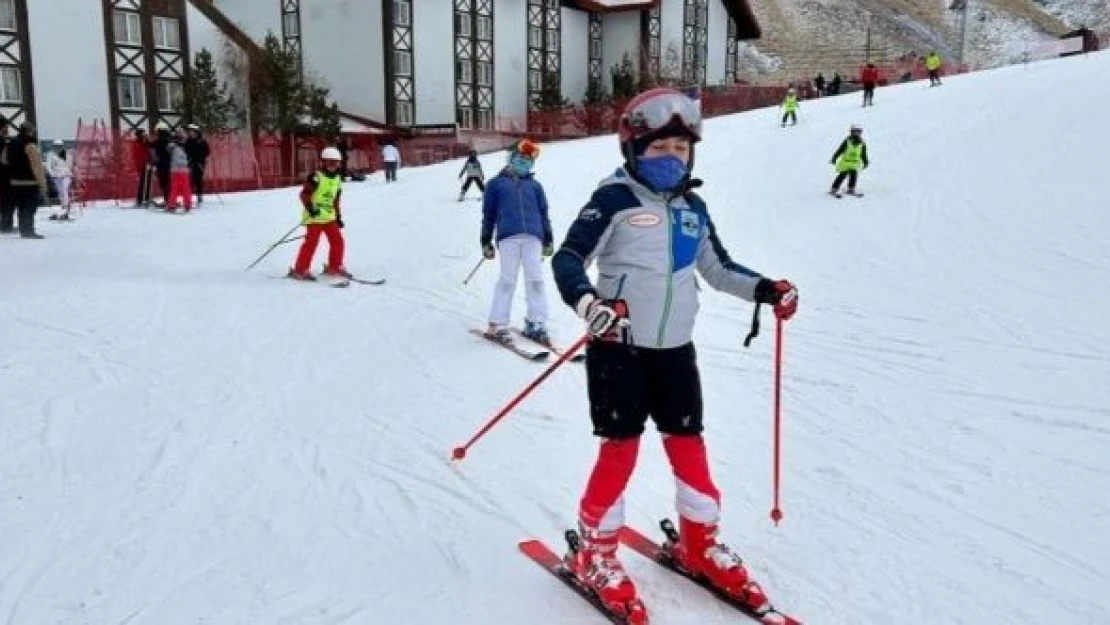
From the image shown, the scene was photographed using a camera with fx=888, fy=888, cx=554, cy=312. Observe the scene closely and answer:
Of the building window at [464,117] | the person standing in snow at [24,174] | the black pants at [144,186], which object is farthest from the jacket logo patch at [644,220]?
the building window at [464,117]

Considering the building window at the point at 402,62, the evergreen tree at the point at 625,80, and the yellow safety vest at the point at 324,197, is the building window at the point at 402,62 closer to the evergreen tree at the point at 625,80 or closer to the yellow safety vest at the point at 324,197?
the evergreen tree at the point at 625,80

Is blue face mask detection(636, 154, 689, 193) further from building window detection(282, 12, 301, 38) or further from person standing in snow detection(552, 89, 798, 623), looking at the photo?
building window detection(282, 12, 301, 38)

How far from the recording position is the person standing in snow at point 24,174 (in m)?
12.2

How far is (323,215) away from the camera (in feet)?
31.7

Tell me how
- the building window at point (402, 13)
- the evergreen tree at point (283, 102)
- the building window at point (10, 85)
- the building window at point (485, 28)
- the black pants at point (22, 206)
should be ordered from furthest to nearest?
1. the building window at point (485, 28)
2. the building window at point (402, 13)
3. the evergreen tree at point (283, 102)
4. the building window at point (10, 85)
5. the black pants at point (22, 206)

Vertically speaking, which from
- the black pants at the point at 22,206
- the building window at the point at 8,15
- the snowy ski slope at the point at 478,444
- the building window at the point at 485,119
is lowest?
the snowy ski slope at the point at 478,444

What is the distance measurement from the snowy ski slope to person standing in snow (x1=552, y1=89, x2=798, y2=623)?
20 cm

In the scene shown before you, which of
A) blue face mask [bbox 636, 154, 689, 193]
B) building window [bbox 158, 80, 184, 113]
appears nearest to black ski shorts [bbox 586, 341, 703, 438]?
blue face mask [bbox 636, 154, 689, 193]

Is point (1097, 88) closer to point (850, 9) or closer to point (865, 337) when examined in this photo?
point (865, 337)

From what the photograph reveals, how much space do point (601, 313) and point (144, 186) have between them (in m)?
16.5

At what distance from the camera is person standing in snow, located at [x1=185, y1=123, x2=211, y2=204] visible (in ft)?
54.3

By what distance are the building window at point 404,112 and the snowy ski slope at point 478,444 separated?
2408 centimetres

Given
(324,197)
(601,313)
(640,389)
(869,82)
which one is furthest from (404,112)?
(601,313)

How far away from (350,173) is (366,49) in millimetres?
12153
